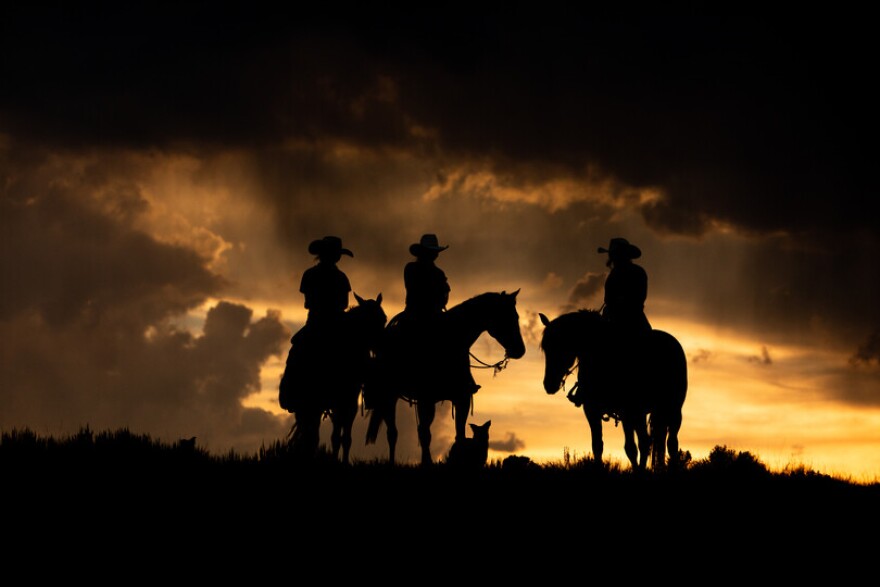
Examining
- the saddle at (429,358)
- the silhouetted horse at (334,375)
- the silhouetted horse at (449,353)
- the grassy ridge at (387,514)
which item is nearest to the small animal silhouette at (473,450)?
the grassy ridge at (387,514)

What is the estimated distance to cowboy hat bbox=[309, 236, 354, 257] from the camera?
1647 centimetres

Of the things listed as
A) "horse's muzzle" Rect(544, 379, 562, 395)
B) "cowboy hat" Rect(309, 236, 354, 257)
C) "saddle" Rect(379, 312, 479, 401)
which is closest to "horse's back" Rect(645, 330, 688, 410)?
"horse's muzzle" Rect(544, 379, 562, 395)

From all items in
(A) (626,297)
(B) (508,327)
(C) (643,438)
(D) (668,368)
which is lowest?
(C) (643,438)

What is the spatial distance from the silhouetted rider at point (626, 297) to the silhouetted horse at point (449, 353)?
5.22 ft

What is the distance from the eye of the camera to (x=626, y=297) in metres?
16.0

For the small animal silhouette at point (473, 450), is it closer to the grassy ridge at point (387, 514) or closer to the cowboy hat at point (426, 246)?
the grassy ridge at point (387, 514)

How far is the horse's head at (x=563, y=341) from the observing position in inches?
629

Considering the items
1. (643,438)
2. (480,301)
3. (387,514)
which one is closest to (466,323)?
(480,301)

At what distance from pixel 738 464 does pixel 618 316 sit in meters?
3.11

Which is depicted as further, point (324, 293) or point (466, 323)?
point (466, 323)

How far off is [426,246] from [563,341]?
2861 millimetres

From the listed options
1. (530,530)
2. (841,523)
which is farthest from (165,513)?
(841,523)

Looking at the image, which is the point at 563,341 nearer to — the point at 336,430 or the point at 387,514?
the point at 336,430

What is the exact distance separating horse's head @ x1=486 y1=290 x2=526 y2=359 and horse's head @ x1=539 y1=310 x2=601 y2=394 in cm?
45
